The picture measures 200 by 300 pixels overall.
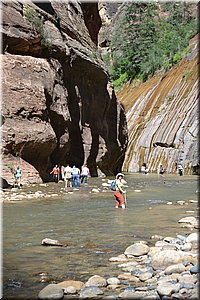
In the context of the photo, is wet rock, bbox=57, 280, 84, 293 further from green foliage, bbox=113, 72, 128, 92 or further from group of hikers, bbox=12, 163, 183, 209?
green foliage, bbox=113, 72, 128, 92

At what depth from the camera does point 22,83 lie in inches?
933

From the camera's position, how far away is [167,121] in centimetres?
4562

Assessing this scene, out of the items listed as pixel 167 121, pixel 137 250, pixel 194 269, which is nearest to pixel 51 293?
pixel 194 269

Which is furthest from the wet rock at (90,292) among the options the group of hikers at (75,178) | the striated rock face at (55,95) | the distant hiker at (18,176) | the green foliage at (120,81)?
the green foliage at (120,81)

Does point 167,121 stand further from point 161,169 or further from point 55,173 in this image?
point 55,173

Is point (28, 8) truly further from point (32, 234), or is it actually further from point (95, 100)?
point (32, 234)

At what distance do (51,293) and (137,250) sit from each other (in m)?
2.28

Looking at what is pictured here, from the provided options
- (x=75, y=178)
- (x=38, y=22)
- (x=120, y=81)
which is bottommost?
(x=75, y=178)

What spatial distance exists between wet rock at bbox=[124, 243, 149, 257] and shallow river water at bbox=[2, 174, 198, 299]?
0.83 feet

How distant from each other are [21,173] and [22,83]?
470 cm

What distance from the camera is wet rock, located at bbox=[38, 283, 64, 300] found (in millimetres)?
5004

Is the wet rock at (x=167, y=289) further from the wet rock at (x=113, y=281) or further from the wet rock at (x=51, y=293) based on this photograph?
the wet rock at (x=51, y=293)

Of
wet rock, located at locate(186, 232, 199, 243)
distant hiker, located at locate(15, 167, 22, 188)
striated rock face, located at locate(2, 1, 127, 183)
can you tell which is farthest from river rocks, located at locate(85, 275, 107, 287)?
striated rock face, located at locate(2, 1, 127, 183)

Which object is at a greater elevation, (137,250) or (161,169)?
(161,169)
